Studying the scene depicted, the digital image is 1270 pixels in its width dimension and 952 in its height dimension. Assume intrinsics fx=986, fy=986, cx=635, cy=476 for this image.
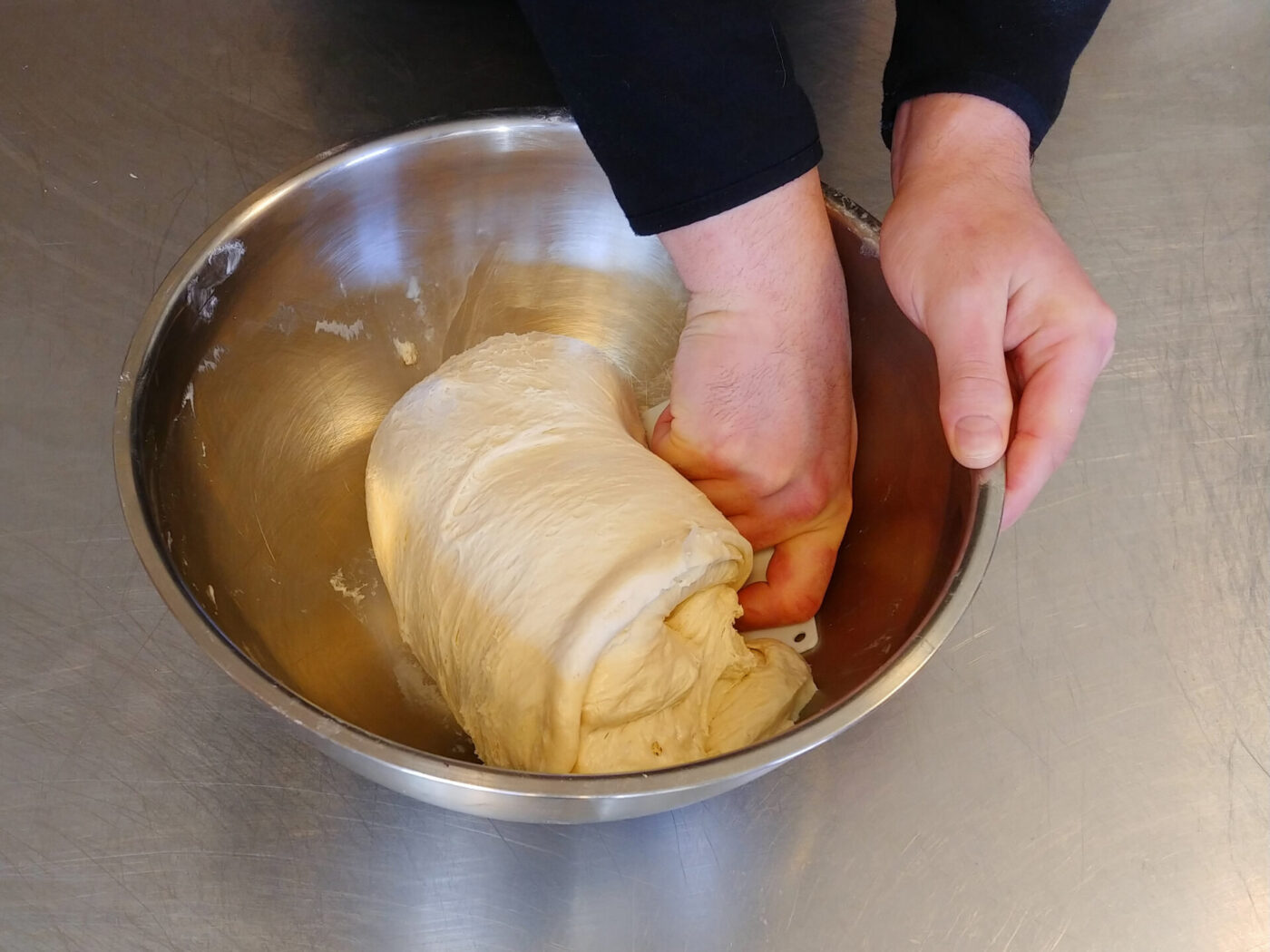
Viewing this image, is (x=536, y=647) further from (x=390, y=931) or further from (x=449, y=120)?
(x=449, y=120)

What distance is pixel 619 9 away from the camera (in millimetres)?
533

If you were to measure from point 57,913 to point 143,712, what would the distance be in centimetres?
13

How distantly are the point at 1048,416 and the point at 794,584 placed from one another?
20cm

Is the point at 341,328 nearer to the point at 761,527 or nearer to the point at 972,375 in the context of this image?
the point at 761,527

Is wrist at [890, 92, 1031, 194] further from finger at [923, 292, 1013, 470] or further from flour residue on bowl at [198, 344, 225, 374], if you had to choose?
flour residue on bowl at [198, 344, 225, 374]

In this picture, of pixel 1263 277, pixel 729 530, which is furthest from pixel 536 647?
pixel 1263 277

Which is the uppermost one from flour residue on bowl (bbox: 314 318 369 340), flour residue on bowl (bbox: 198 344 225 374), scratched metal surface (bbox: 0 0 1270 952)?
flour residue on bowl (bbox: 198 344 225 374)

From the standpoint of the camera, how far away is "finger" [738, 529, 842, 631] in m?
0.67

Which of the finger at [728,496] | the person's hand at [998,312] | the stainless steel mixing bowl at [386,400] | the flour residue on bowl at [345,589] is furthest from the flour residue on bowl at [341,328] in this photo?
the person's hand at [998,312]

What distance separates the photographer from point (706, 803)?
64 centimetres

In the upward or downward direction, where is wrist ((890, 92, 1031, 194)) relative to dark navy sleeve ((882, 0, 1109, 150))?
downward

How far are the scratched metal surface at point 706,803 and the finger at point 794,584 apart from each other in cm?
9

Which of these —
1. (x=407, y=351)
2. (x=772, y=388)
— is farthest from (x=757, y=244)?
(x=407, y=351)

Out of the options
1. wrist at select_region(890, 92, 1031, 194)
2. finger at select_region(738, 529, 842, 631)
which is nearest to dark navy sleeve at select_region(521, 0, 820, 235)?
wrist at select_region(890, 92, 1031, 194)
